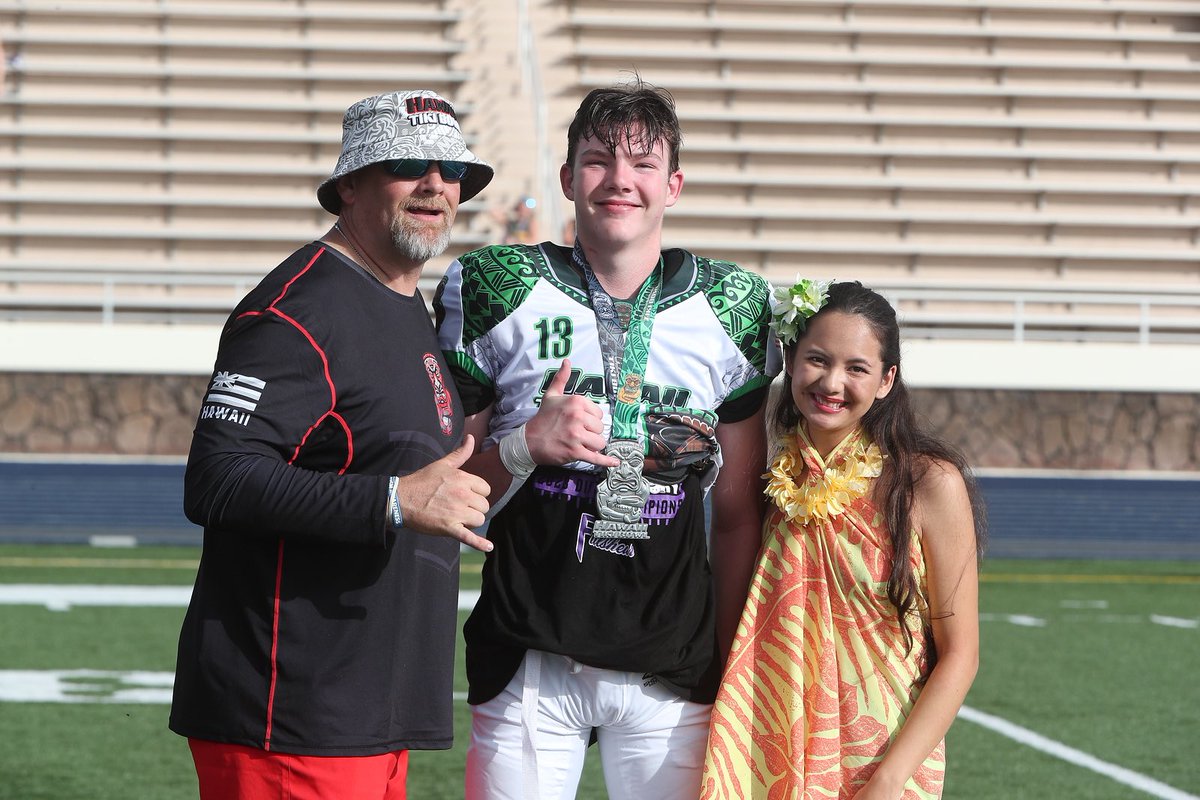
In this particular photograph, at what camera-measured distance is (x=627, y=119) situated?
7.98 feet

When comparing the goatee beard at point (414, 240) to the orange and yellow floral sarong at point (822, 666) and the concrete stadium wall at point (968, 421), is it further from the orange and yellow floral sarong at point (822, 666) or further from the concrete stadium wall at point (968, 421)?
the concrete stadium wall at point (968, 421)

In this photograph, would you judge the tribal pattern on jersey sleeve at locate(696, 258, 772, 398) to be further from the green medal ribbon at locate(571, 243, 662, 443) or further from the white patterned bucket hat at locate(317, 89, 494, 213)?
the white patterned bucket hat at locate(317, 89, 494, 213)

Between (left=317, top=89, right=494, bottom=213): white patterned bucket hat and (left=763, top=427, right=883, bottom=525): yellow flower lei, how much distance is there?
759 mm

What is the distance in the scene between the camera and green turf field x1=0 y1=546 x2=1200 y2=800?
4.69 meters

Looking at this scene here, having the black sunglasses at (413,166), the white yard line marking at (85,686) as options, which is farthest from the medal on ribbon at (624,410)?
the white yard line marking at (85,686)

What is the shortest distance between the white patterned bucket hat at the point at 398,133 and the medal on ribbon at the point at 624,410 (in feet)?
1.17

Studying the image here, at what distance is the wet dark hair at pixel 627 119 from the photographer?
95.7 inches

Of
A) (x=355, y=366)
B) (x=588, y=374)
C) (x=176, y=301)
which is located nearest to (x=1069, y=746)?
(x=588, y=374)

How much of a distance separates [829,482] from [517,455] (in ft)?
1.77

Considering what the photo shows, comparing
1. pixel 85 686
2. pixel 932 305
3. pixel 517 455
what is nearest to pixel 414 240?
pixel 517 455

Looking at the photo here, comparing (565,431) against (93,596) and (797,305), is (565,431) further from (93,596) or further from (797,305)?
(93,596)

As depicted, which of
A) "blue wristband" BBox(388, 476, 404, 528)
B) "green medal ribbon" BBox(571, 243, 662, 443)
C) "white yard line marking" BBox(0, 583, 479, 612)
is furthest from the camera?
"white yard line marking" BBox(0, 583, 479, 612)

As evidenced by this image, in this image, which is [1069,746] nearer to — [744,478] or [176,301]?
[744,478]

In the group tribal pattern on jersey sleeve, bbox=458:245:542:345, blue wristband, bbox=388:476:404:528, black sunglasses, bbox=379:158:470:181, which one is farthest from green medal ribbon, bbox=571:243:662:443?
blue wristband, bbox=388:476:404:528
